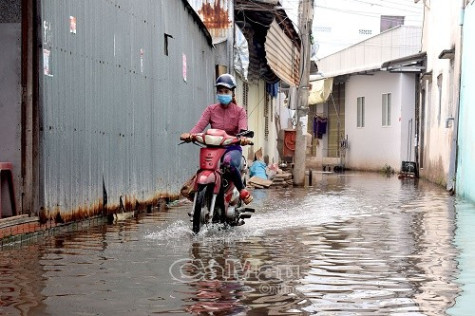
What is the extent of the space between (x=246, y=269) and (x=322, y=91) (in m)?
33.2

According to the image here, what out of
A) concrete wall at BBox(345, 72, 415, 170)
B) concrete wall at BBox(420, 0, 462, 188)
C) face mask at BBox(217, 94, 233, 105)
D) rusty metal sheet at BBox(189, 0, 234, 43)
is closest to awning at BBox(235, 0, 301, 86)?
rusty metal sheet at BBox(189, 0, 234, 43)

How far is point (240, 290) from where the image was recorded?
19.7ft

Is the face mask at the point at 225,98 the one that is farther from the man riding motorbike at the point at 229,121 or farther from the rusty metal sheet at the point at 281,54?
the rusty metal sheet at the point at 281,54

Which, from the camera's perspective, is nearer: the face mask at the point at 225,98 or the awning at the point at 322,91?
the face mask at the point at 225,98

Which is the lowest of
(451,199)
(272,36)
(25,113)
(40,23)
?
(451,199)

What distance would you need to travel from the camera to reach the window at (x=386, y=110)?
35094mm

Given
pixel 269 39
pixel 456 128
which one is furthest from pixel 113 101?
pixel 269 39

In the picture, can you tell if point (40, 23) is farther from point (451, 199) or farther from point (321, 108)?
point (321, 108)

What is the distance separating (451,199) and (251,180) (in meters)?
5.58

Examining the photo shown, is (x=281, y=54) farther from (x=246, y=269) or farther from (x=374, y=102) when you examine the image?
(x=246, y=269)

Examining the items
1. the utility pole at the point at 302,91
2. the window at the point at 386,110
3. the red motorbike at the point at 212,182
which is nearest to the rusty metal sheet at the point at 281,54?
the utility pole at the point at 302,91

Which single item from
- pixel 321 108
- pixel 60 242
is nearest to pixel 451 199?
pixel 60 242

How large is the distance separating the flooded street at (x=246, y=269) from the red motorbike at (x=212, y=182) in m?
0.23

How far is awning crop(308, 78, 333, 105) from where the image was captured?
1564 inches
